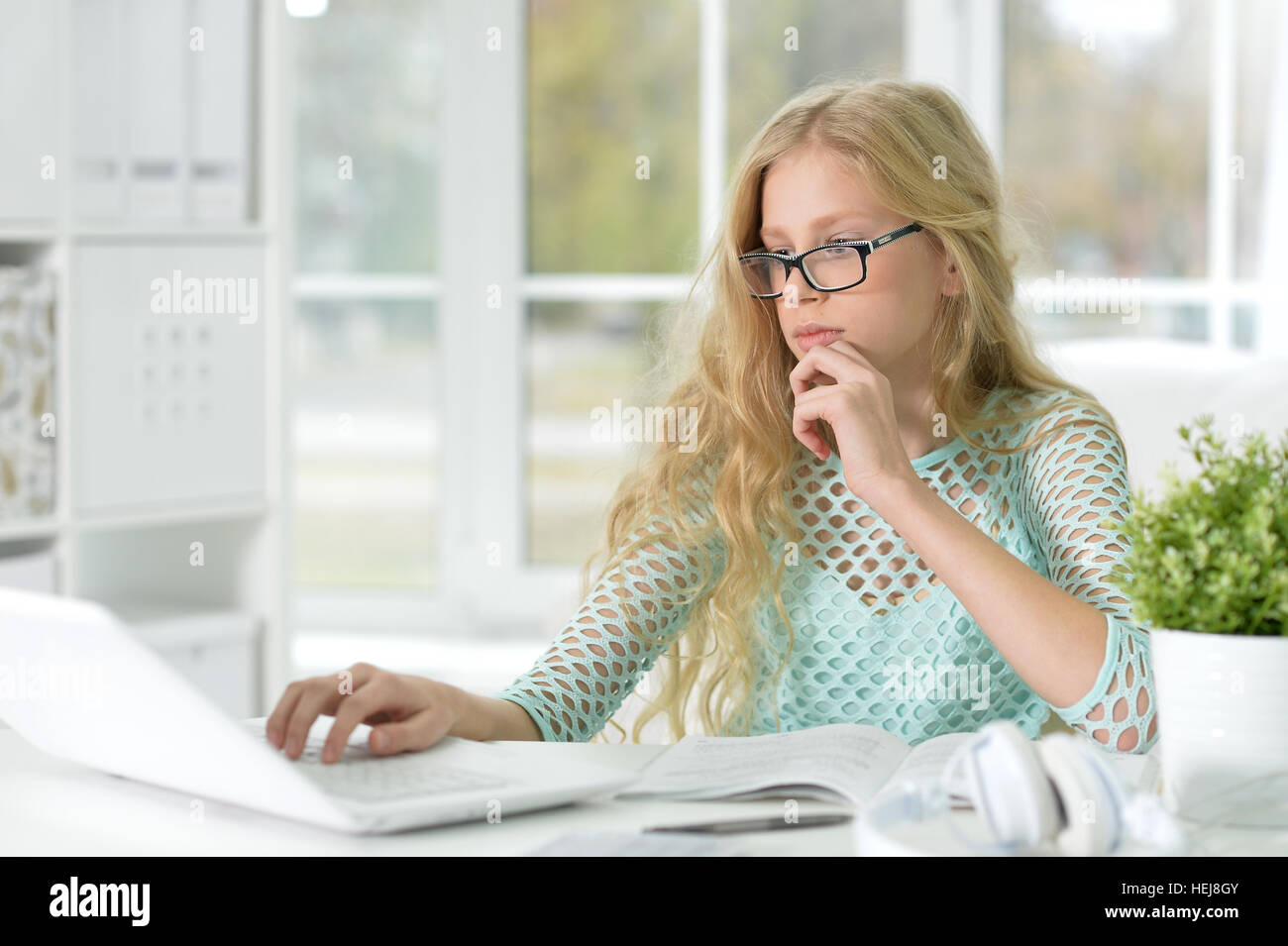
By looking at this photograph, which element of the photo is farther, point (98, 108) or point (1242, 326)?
point (1242, 326)

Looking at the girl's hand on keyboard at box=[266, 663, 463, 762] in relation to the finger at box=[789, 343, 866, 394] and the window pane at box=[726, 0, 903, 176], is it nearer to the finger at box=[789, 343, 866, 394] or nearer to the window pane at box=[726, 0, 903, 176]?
the finger at box=[789, 343, 866, 394]

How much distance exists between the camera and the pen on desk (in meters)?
0.83

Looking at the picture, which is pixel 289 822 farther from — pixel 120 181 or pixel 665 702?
pixel 120 181

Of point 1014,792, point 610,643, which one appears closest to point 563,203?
point 610,643

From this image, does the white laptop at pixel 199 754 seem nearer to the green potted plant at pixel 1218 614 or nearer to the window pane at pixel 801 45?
the green potted plant at pixel 1218 614

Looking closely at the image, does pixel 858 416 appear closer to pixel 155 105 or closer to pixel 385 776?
pixel 385 776

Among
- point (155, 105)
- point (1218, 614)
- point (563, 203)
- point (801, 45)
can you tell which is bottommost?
point (1218, 614)

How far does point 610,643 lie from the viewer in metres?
1.37

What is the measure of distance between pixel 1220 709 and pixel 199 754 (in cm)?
57

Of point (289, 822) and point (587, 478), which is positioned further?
point (587, 478)

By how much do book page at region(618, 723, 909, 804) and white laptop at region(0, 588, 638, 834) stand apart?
0.14 ft

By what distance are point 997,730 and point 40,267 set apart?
1.95 meters
